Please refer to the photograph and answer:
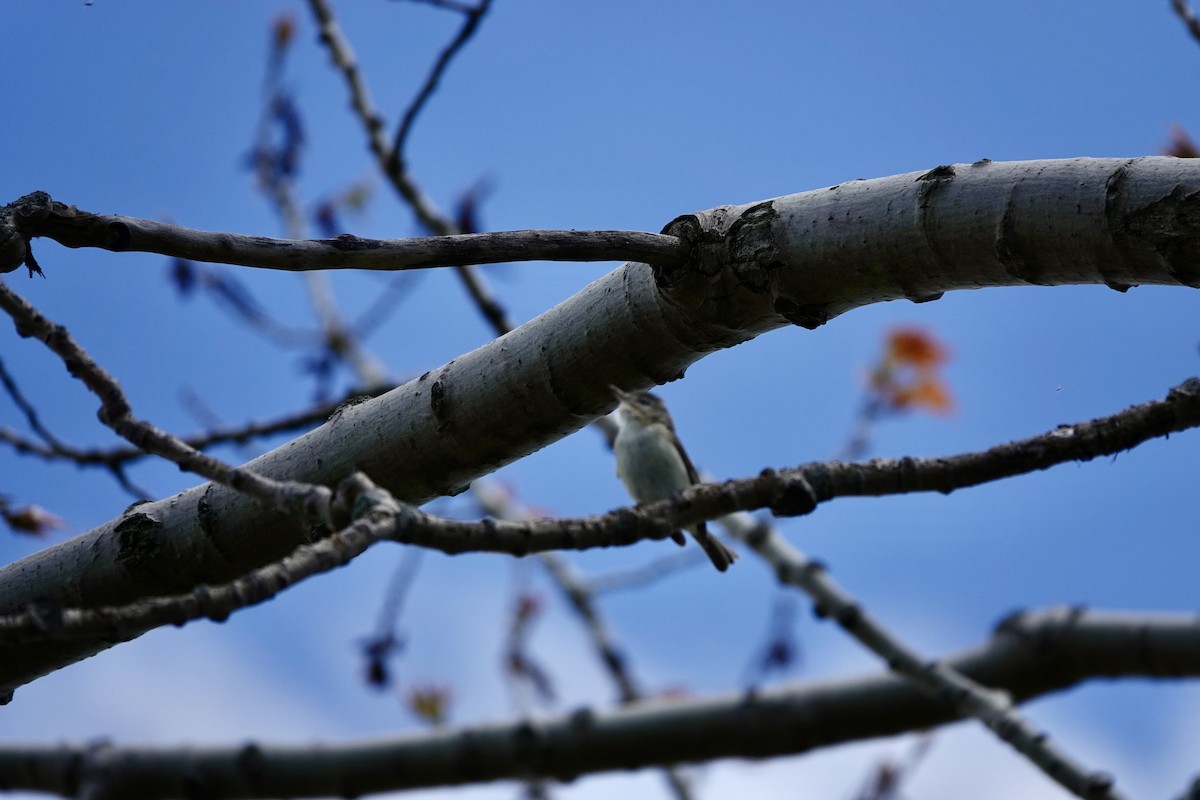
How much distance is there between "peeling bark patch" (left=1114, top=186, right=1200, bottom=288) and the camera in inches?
64.5

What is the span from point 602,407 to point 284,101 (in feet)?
14.3

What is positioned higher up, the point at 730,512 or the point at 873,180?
the point at 873,180

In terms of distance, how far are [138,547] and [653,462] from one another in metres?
2.72

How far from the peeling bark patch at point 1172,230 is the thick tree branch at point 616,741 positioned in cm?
100

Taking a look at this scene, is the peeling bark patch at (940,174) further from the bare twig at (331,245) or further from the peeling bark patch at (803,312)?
the bare twig at (331,245)

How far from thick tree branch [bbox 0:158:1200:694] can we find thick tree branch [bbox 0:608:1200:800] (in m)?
0.47

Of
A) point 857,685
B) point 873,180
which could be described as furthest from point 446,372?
point 857,685

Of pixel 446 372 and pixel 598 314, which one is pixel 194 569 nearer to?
pixel 446 372

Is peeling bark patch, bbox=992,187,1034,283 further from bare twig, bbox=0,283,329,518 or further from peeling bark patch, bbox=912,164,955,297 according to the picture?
bare twig, bbox=0,283,329,518

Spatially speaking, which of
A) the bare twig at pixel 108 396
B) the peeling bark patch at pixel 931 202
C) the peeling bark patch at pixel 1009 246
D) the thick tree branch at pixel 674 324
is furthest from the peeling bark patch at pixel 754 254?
the bare twig at pixel 108 396

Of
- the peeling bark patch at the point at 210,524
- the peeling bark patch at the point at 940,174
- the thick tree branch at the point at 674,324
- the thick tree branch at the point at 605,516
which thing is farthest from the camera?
the peeling bark patch at the point at 210,524

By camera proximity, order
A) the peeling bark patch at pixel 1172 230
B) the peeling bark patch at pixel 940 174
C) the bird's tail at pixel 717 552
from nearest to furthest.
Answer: the peeling bark patch at pixel 1172 230
the peeling bark patch at pixel 940 174
the bird's tail at pixel 717 552

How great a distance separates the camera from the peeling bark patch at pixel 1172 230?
64.5 inches

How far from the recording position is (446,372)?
205cm
